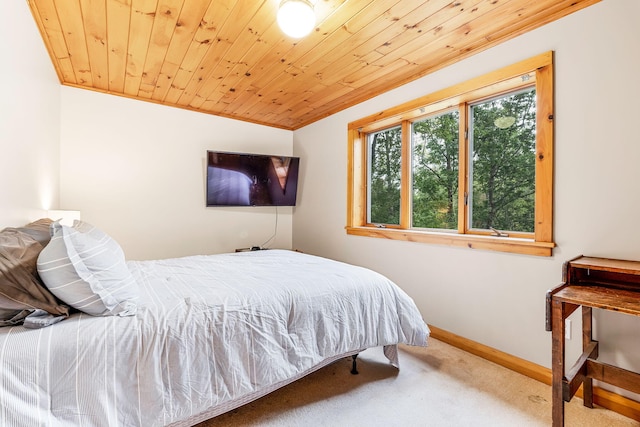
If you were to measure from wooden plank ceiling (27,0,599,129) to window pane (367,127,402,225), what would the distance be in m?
0.49

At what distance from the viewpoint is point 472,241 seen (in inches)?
92.2

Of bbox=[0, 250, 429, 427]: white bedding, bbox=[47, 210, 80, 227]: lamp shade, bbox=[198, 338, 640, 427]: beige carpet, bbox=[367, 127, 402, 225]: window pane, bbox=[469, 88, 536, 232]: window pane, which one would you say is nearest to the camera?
bbox=[0, 250, 429, 427]: white bedding

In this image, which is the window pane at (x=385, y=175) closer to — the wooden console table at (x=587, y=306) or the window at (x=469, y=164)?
the window at (x=469, y=164)

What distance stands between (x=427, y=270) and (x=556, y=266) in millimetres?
952

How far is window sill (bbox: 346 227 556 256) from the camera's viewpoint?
2.00 metres

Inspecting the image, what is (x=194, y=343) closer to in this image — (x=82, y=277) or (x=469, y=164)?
(x=82, y=277)

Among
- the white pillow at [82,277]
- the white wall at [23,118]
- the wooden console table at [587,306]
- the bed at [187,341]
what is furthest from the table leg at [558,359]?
the white wall at [23,118]

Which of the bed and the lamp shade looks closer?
the bed

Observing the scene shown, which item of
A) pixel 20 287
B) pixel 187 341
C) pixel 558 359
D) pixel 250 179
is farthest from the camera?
pixel 250 179

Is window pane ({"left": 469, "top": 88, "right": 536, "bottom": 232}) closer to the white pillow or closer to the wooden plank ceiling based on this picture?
the wooden plank ceiling

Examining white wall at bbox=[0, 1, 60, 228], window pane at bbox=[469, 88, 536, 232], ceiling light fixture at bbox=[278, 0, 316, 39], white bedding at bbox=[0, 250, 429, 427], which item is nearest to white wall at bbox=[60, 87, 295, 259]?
white wall at bbox=[0, 1, 60, 228]

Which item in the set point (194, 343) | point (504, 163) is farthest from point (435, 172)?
point (194, 343)

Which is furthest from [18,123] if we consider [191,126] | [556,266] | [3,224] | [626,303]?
[556,266]

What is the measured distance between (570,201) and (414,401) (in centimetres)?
154
